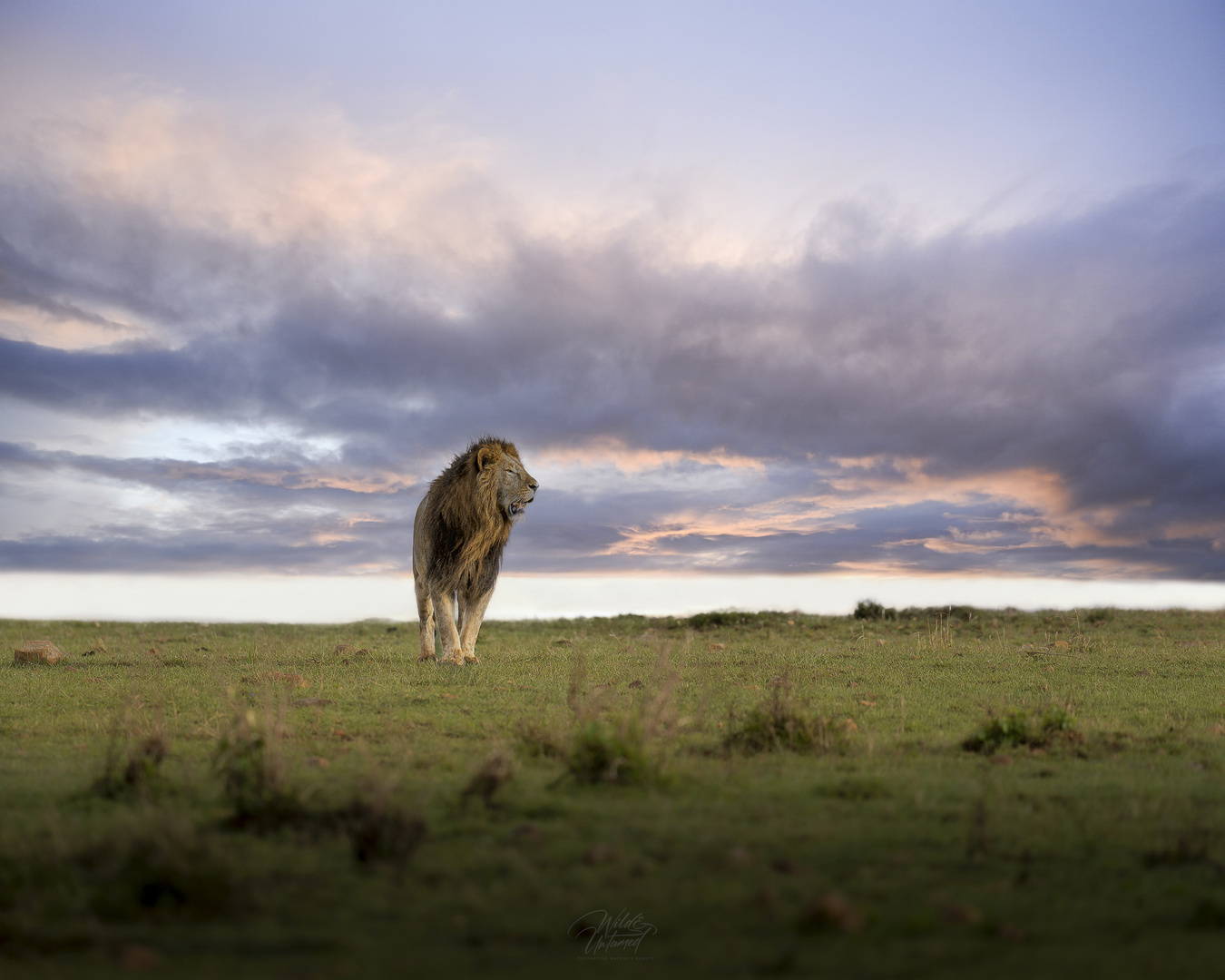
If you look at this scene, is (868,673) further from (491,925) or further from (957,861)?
(491,925)

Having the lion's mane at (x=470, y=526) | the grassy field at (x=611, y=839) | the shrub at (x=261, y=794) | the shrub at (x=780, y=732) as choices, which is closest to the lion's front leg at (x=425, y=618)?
the lion's mane at (x=470, y=526)

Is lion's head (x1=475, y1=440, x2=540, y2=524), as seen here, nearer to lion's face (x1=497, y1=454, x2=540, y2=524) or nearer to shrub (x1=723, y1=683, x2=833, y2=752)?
lion's face (x1=497, y1=454, x2=540, y2=524)

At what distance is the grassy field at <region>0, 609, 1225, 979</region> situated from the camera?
154 inches

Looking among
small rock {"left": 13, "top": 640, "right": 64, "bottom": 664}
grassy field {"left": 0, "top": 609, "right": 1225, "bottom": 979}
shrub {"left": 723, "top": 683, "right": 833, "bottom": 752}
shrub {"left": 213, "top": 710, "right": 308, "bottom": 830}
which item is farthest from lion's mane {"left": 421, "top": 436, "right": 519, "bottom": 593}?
shrub {"left": 213, "top": 710, "right": 308, "bottom": 830}

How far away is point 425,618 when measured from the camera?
58.1ft

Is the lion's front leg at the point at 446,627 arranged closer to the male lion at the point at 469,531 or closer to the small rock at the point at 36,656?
the male lion at the point at 469,531

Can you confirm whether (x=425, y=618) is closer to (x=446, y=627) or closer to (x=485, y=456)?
(x=446, y=627)

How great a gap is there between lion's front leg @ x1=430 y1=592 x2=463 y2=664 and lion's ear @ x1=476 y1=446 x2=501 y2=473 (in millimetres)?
2308

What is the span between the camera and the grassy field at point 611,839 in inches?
154

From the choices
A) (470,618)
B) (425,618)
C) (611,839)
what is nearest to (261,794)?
(611,839)

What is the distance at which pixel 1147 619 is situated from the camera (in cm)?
2648

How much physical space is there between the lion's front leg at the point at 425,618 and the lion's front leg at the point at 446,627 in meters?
1.14

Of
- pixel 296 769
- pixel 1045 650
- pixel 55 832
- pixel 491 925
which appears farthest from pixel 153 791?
pixel 1045 650

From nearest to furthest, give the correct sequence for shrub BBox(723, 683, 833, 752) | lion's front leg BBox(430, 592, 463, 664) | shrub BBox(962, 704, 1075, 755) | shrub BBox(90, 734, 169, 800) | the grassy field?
the grassy field → shrub BBox(90, 734, 169, 800) → shrub BBox(723, 683, 833, 752) → shrub BBox(962, 704, 1075, 755) → lion's front leg BBox(430, 592, 463, 664)
